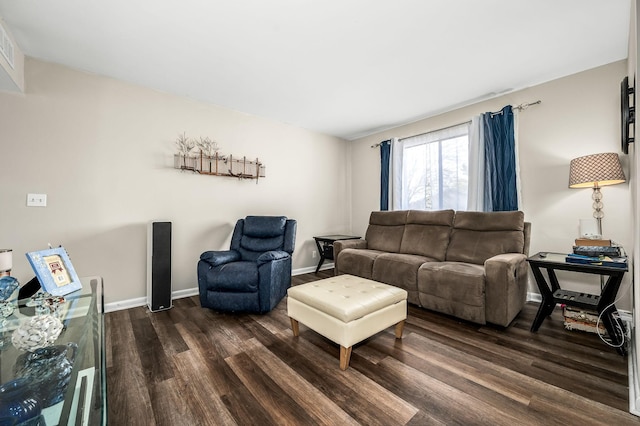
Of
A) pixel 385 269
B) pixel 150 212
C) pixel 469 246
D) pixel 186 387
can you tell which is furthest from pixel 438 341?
pixel 150 212

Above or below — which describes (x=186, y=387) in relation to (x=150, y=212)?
below

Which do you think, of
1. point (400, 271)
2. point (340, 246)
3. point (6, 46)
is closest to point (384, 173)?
point (340, 246)

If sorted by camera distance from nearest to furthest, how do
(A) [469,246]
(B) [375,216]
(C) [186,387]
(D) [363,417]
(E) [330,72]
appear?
(D) [363,417] → (C) [186,387] → (E) [330,72] → (A) [469,246] → (B) [375,216]

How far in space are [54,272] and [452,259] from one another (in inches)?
139

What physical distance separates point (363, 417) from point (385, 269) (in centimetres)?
186

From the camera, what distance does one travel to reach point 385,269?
3.05 m

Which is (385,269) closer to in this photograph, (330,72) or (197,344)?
(197,344)

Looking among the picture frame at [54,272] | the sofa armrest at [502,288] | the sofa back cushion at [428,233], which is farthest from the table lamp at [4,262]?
the sofa back cushion at [428,233]

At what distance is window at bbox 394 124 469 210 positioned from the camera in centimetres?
354

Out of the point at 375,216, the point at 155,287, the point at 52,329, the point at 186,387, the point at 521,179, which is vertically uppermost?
the point at 521,179

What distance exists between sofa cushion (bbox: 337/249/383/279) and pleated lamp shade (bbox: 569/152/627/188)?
202 cm

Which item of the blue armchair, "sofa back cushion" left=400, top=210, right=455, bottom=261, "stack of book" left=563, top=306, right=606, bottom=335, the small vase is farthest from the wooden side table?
the small vase

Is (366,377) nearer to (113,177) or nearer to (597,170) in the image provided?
(597,170)

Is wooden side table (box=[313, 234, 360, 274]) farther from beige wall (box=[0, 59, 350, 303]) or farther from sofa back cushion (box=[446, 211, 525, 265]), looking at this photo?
sofa back cushion (box=[446, 211, 525, 265])
